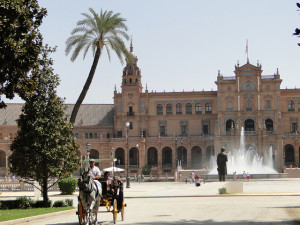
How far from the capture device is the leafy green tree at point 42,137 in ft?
78.5

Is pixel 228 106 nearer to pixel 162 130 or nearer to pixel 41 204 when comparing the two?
pixel 162 130

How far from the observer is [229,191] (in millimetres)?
31812

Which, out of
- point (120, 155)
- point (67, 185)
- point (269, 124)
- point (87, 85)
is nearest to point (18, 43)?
point (87, 85)

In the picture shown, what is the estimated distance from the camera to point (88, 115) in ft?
332

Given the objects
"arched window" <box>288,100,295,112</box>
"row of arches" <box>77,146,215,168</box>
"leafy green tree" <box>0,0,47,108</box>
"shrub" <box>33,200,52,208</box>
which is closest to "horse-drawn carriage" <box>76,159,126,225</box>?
"leafy green tree" <box>0,0,47,108</box>

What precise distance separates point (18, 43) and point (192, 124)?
260 ft

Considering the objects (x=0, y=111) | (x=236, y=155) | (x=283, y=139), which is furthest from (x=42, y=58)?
(x=0, y=111)

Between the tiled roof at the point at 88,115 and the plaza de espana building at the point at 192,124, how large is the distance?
10.5 inches

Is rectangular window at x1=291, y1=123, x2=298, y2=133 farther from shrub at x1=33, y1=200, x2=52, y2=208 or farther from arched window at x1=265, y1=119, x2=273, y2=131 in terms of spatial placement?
shrub at x1=33, y1=200, x2=52, y2=208

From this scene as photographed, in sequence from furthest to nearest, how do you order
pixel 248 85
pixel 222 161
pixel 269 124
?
pixel 269 124 → pixel 248 85 → pixel 222 161

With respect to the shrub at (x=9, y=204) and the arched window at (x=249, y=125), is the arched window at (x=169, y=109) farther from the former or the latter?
the shrub at (x=9, y=204)

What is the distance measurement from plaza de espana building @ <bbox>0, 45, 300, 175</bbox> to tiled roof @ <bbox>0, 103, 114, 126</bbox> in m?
0.27

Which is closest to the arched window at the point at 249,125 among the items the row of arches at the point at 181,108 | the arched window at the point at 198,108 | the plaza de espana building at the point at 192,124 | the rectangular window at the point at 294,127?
the plaza de espana building at the point at 192,124

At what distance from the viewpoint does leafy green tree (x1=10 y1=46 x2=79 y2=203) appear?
23.9m
